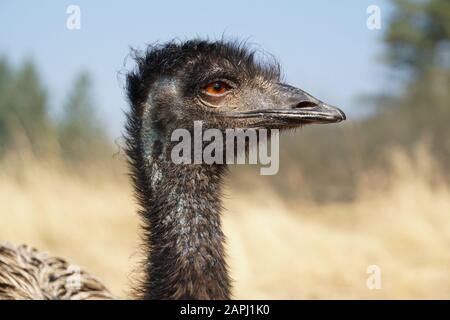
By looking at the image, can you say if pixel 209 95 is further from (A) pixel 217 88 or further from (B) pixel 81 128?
(B) pixel 81 128

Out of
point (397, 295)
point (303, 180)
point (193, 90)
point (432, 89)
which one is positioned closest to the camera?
point (193, 90)

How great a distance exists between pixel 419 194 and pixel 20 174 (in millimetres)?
4447

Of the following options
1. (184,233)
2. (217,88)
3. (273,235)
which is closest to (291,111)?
(217,88)

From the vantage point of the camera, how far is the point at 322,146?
16.8 m

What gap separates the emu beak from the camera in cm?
356

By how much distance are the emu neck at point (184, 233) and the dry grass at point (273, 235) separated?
3224mm

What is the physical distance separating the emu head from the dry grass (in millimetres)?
3198

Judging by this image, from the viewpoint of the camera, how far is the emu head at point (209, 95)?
3.65 meters

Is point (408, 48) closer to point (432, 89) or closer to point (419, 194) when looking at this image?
point (432, 89)

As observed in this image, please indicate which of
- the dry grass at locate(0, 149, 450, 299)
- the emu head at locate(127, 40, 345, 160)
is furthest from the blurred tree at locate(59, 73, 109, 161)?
the emu head at locate(127, 40, 345, 160)

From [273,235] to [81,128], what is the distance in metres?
12.6

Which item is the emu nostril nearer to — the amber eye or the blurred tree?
the amber eye

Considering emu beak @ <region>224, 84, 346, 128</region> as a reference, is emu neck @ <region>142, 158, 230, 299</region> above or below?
below

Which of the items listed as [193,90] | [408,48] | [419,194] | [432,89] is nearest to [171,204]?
[193,90]
